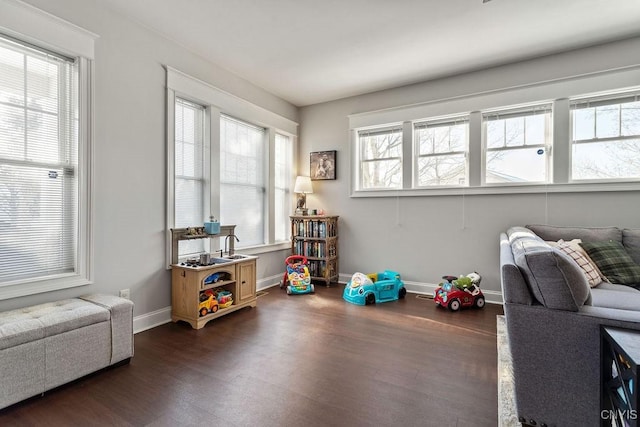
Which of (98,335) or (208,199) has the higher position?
(208,199)

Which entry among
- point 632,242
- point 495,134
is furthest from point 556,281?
point 495,134

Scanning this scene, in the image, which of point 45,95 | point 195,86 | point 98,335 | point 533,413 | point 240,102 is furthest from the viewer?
point 240,102

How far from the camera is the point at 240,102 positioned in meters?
3.87

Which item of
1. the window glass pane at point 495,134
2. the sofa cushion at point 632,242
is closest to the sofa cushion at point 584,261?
the sofa cushion at point 632,242

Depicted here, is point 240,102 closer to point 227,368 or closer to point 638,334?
point 227,368

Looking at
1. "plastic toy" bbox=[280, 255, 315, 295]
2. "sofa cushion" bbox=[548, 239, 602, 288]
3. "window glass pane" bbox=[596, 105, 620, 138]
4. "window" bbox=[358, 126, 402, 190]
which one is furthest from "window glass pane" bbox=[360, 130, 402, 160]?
"sofa cushion" bbox=[548, 239, 602, 288]

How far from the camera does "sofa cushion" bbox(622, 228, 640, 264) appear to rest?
2.66 metres

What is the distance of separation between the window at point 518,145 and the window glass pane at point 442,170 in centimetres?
30

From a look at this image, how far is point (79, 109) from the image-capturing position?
7.80 ft

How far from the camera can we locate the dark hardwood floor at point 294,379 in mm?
1607

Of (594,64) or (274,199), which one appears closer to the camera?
(594,64)

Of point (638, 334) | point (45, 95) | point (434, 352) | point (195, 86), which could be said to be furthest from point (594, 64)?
point (45, 95)

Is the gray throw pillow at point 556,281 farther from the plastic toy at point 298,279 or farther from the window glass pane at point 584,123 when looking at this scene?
the plastic toy at point 298,279

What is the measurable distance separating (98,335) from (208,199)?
1.76 meters
